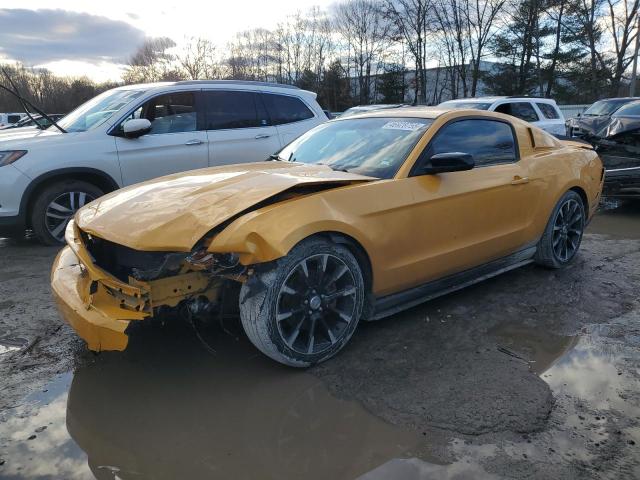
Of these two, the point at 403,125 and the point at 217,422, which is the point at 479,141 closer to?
the point at 403,125

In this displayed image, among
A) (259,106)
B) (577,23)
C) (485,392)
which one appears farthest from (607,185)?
(577,23)

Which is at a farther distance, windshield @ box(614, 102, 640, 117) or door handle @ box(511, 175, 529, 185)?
windshield @ box(614, 102, 640, 117)

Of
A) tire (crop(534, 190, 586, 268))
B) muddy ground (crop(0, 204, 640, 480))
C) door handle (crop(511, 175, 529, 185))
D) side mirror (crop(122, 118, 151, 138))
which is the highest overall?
side mirror (crop(122, 118, 151, 138))

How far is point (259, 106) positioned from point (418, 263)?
170 inches

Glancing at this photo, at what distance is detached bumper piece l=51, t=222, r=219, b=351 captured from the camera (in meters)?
2.75

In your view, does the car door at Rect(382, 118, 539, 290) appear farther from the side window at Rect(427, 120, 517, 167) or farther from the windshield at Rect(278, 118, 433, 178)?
the windshield at Rect(278, 118, 433, 178)

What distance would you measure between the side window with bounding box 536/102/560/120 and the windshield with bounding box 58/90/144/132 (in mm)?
9022

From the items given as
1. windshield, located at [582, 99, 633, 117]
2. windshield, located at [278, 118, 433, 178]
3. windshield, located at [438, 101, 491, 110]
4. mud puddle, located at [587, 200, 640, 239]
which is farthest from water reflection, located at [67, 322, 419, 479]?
windshield, located at [582, 99, 633, 117]

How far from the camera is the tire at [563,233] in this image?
15.8 ft

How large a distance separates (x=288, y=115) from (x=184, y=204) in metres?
4.61

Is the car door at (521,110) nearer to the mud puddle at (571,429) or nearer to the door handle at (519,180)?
the door handle at (519,180)

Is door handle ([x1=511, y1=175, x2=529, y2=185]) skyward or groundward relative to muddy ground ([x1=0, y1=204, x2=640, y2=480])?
skyward

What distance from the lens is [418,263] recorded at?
359 cm

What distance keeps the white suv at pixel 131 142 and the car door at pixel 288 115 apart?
0.05ft
